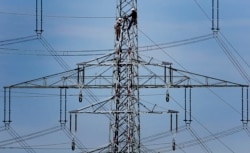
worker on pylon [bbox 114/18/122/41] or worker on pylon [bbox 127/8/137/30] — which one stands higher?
worker on pylon [bbox 127/8/137/30]

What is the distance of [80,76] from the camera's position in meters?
82.2

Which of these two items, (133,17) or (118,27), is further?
(118,27)

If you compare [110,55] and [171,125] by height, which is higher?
[110,55]

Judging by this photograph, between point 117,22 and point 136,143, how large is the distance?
10130 millimetres

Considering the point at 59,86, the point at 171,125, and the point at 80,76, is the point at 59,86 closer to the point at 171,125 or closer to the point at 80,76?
the point at 80,76

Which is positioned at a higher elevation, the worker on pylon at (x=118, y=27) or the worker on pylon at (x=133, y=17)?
the worker on pylon at (x=133, y=17)

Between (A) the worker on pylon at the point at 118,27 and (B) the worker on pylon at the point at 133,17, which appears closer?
(B) the worker on pylon at the point at 133,17

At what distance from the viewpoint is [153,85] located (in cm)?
8162

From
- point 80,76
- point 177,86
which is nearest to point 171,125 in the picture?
point 177,86

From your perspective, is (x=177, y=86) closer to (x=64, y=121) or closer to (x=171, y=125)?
(x=171, y=125)

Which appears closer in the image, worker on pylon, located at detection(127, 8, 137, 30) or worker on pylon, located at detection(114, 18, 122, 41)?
worker on pylon, located at detection(127, 8, 137, 30)

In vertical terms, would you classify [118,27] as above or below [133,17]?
below

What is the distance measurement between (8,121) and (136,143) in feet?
34.8

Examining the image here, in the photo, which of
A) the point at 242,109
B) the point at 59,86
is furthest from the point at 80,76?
the point at 242,109
